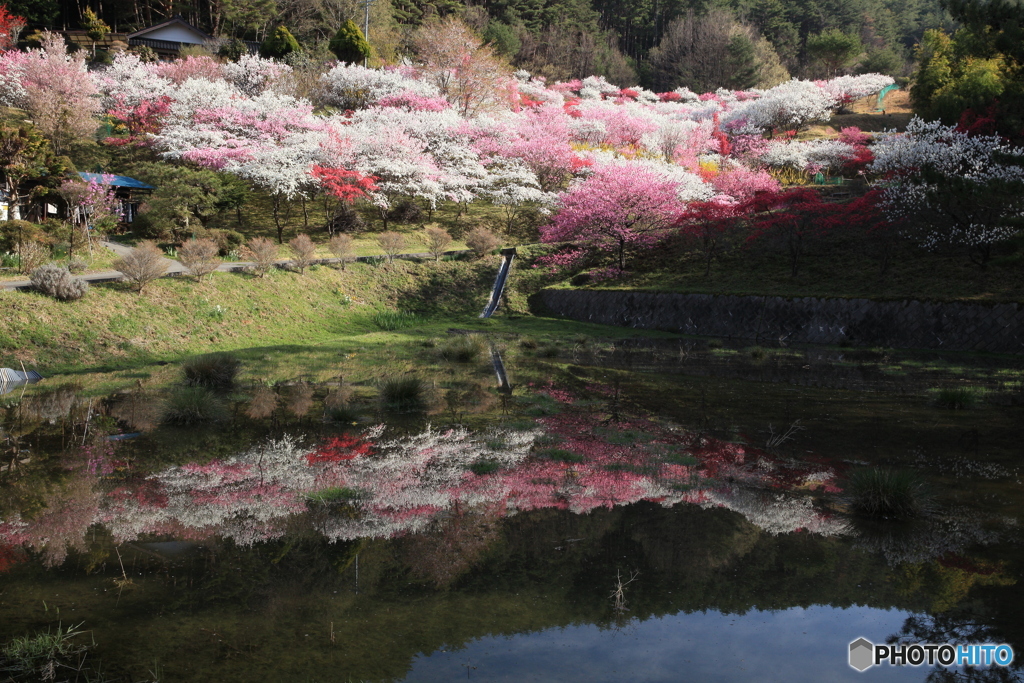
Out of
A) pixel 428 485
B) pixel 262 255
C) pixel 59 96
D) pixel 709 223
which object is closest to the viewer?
pixel 428 485

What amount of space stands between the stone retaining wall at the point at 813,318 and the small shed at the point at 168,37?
4480cm

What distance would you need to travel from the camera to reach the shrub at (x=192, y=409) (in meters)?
11.2

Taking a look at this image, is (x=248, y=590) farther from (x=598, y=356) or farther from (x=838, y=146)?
(x=838, y=146)

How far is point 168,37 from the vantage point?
181 feet

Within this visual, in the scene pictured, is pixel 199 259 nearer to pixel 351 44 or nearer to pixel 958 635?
pixel 958 635

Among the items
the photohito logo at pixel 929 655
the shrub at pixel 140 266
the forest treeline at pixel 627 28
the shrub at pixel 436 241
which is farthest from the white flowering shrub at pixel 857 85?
the photohito logo at pixel 929 655

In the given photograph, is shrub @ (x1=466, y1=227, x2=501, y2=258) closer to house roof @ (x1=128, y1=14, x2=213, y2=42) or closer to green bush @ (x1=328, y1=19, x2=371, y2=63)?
green bush @ (x1=328, y1=19, x2=371, y2=63)

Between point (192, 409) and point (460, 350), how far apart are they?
875 centimetres

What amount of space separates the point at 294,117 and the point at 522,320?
1874cm

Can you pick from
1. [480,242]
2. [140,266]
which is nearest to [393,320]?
[480,242]

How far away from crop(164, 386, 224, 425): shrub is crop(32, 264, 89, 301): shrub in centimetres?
828

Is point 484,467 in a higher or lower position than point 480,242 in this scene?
lower

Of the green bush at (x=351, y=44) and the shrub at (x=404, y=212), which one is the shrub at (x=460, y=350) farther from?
the green bush at (x=351, y=44)

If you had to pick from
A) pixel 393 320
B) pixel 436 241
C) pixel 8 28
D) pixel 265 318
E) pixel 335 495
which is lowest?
pixel 393 320
